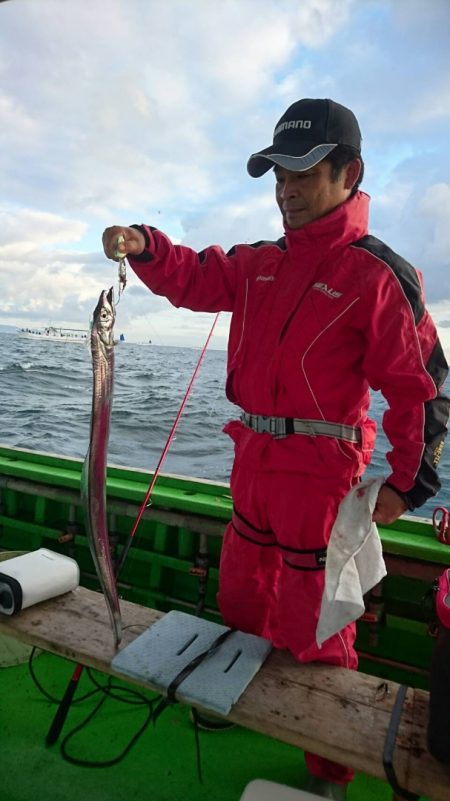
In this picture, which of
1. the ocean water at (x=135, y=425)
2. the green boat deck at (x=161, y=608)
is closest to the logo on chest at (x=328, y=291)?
the green boat deck at (x=161, y=608)

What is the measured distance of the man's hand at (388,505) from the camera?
7.26 feet

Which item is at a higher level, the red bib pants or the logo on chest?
the logo on chest

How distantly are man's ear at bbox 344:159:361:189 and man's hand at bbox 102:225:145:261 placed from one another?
37.0 inches

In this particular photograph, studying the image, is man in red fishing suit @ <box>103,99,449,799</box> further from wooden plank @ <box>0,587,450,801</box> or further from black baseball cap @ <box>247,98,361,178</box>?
wooden plank @ <box>0,587,450,801</box>

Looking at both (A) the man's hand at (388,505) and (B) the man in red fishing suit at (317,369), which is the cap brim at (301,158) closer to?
(B) the man in red fishing suit at (317,369)

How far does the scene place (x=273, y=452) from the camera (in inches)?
94.0

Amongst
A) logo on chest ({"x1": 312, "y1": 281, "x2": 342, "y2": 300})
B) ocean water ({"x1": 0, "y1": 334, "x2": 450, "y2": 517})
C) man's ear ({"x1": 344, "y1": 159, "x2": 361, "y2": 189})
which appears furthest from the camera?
ocean water ({"x1": 0, "y1": 334, "x2": 450, "y2": 517})

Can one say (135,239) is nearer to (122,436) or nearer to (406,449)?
(406,449)

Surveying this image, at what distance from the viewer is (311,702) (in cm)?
202

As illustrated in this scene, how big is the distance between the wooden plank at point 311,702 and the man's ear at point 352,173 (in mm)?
2072

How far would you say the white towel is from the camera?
2162mm

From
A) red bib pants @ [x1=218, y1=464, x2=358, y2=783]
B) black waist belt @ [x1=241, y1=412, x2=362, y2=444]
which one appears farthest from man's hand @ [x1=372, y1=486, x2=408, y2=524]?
black waist belt @ [x1=241, y1=412, x2=362, y2=444]

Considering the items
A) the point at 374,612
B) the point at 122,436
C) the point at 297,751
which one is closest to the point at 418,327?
the point at 374,612

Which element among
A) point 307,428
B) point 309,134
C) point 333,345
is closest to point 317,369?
point 333,345
